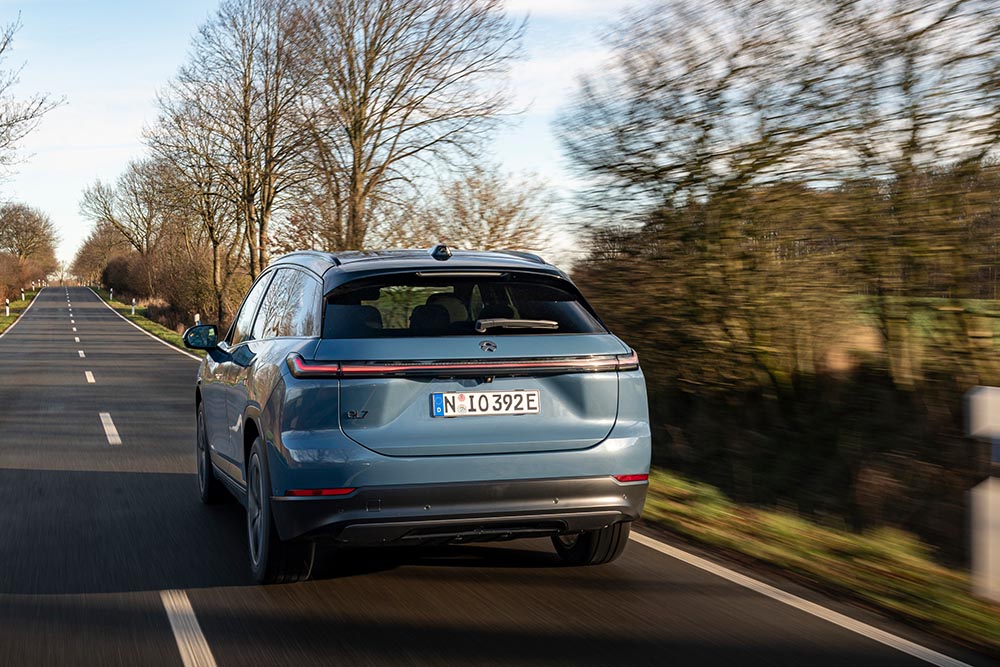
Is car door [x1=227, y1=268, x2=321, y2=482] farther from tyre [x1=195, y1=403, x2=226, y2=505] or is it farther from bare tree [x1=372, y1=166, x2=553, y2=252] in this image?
bare tree [x1=372, y1=166, x2=553, y2=252]

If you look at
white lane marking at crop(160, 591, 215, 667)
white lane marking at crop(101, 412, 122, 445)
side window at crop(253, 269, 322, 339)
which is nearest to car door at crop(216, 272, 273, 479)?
side window at crop(253, 269, 322, 339)

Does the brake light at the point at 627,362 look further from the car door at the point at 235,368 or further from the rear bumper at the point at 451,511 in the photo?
the car door at the point at 235,368

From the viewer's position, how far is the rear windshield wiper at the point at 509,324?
4926 millimetres

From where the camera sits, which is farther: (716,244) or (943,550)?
(716,244)

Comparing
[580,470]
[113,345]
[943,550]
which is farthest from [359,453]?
[113,345]

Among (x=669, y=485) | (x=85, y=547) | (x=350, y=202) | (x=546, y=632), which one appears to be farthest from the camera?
(x=350, y=202)

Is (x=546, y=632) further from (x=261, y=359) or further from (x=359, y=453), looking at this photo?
(x=261, y=359)

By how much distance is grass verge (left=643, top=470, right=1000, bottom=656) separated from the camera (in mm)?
4535

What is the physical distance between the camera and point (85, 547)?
6.09 meters

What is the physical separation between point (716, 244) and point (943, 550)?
13.3 feet

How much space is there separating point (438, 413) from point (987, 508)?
8.24ft

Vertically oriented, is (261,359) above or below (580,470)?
above

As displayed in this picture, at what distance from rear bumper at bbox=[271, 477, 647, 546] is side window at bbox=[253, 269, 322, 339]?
832mm

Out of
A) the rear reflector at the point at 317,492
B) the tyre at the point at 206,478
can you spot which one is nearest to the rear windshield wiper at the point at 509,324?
the rear reflector at the point at 317,492
